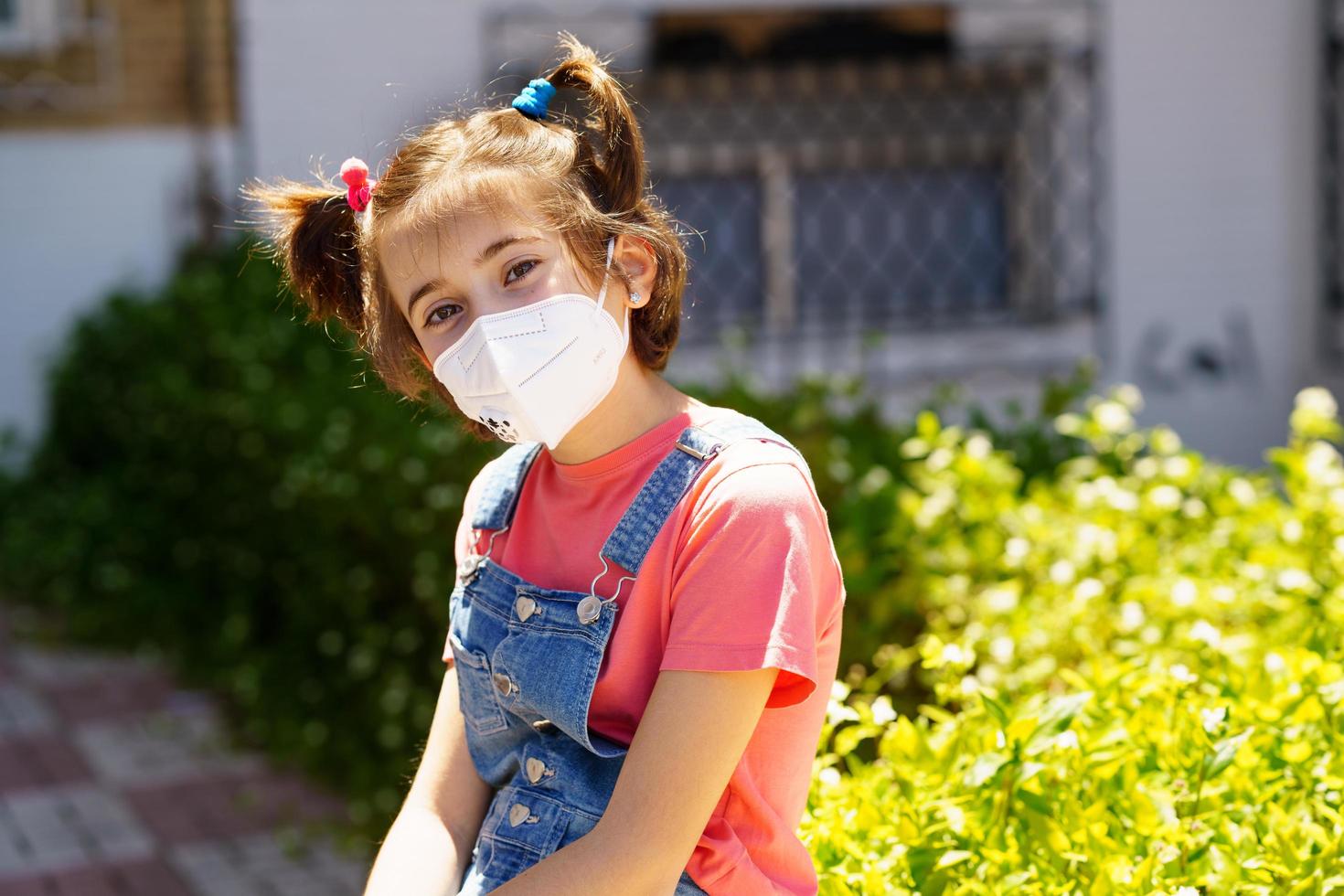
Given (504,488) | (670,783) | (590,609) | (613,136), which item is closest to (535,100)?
(613,136)

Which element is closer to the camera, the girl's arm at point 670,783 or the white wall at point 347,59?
the girl's arm at point 670,783

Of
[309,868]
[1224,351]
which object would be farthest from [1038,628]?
[1224,351]

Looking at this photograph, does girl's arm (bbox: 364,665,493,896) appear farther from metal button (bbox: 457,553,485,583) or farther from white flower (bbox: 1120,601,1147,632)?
white flower (bbox: 1120,601,1147,632)

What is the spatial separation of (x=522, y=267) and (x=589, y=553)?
30 cm

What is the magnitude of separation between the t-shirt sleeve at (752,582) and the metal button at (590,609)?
0.09 meters

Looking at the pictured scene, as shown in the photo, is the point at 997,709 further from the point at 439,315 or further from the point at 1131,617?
the point at 1131,617

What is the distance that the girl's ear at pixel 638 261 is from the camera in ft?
5.15

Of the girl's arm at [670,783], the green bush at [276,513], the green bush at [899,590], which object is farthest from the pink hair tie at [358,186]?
the green bush at [276,513]

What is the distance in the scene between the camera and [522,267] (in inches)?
59.3

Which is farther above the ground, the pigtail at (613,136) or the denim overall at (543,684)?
the pigtail at (613,136)

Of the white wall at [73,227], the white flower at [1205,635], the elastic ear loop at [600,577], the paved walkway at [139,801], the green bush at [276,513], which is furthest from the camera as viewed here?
the white wall at [73,227]

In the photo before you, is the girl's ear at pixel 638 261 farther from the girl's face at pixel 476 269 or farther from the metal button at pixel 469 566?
the metal button at pixel 469 566

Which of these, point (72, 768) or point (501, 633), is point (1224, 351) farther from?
point (501, 633)

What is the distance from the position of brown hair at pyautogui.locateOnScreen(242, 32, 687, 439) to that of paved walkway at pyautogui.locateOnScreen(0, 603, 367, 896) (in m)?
2.17
